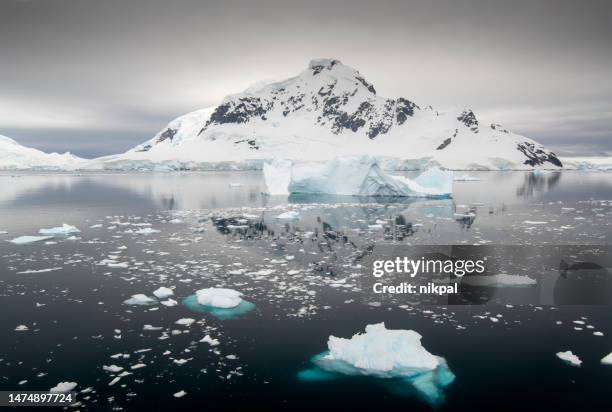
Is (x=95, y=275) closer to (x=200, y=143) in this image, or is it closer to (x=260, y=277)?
(x=260, y=277)

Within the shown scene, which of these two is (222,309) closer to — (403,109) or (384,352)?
(384,352)

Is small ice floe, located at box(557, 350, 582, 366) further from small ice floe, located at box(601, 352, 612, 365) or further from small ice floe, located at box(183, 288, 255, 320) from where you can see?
small ice floe, located at box(183, 288, 255, 320)

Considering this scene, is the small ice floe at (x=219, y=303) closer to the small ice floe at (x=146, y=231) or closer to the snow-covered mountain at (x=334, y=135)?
the small ice floe at (x=146, y=231)

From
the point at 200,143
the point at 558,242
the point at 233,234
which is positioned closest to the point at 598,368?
the point at 558,242

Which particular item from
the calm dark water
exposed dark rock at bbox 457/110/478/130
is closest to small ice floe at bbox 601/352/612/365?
the calm dark water

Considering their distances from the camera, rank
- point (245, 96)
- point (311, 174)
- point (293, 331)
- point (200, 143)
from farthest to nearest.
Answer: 1. point (245, 96)
2. point (200, 143)
3. point (311, 174)
4. point (293, 331)

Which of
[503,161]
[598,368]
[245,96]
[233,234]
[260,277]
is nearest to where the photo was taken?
[598,368]

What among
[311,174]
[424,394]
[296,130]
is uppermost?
[296,130]
